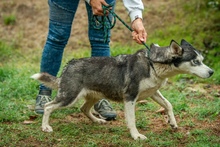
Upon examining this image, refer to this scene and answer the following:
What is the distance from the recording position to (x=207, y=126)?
203 inches

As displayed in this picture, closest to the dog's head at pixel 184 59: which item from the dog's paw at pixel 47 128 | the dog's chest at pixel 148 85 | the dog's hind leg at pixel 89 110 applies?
the dog's chest at pixel 148 85

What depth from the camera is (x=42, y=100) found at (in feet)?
18.3

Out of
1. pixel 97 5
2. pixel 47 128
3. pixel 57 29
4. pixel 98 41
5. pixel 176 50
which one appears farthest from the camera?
pixel 98 41

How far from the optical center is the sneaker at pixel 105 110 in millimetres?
5422

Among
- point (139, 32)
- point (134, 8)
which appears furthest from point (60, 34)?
point (139, 32)

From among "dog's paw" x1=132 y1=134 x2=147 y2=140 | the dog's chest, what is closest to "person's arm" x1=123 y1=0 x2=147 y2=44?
the dog's chest

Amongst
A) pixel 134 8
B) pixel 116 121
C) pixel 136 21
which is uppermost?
pixel 134 8

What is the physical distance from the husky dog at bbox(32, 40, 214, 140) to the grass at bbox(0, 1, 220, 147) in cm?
21

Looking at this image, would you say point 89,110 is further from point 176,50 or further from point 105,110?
point 176,50

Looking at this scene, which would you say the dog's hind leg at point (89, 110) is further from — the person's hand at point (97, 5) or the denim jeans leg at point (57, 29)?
the person's hand at point (97, 5)

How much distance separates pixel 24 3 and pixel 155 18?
3142 mm

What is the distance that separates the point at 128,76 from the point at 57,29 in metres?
1.09

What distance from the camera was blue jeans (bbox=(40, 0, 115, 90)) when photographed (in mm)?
5223

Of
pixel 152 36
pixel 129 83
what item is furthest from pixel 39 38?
pixel 129 83
